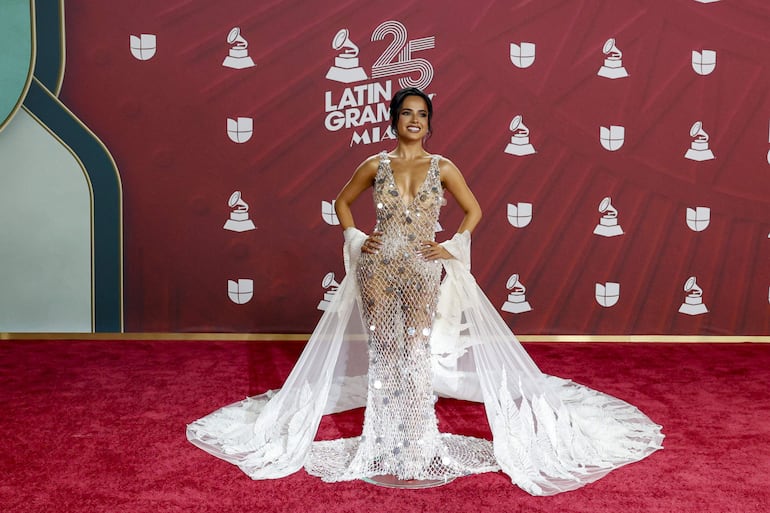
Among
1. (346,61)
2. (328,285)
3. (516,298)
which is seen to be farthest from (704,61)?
(328,285)

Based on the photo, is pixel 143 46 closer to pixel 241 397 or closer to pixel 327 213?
pixel 327 213

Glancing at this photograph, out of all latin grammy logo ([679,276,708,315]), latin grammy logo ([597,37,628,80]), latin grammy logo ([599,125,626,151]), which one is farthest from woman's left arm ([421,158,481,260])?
latin grammy logo ([679,276,708,315])

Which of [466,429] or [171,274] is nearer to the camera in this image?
[466,429]

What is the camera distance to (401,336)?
2965 millimetres

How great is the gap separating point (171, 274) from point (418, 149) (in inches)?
124

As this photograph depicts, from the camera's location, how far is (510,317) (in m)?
5.61

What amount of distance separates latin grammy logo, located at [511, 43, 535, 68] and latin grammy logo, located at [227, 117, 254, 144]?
195 centimetres

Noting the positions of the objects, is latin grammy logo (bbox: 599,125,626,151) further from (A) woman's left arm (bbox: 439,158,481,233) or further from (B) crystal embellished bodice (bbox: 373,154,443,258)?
(B) crystal embellished bodice (bbox: 373,154,443,258)

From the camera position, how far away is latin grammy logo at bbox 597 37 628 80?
5.41 m

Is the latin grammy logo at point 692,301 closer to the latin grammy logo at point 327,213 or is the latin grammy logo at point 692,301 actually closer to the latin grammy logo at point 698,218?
the latin grammy logo at point 698,218

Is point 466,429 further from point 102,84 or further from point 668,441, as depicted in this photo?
point 102,84

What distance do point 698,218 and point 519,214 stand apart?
1311 millimetres

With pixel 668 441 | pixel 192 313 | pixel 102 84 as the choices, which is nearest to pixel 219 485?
pixel 668 441

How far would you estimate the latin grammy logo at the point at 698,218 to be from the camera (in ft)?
18.1
